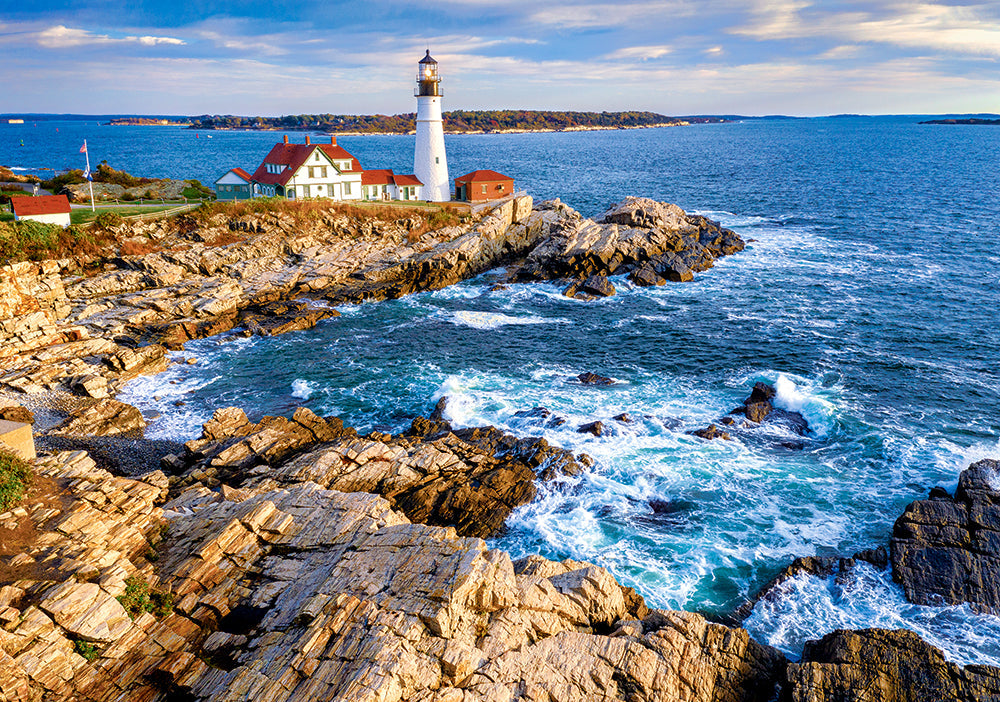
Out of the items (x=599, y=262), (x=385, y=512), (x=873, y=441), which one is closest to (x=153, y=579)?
(x=385, y=512)

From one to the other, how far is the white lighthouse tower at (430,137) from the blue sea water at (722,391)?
19507 millimetres

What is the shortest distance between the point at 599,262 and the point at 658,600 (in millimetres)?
37955

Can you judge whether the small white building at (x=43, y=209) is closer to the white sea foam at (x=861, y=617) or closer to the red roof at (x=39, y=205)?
the red roof at (x=39, y=205)

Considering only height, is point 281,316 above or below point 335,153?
below

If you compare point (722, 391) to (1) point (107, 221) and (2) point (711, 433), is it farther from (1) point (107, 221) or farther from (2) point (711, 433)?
(1) point (107, 221)

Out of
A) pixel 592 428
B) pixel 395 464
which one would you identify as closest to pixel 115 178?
pixel 395 464

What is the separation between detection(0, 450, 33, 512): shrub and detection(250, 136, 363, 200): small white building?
45858mm

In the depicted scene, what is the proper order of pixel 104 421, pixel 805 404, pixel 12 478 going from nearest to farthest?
1. pixel 12 478
2. pixel 104 421
3. pixel 805 404

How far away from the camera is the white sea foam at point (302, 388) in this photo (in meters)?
32.4

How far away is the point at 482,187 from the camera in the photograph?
222 feet

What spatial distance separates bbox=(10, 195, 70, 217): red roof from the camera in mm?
45719

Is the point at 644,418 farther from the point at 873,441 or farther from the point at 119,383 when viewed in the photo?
the point at 119,383

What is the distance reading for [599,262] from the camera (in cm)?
5359

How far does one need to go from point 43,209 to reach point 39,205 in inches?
15.7
